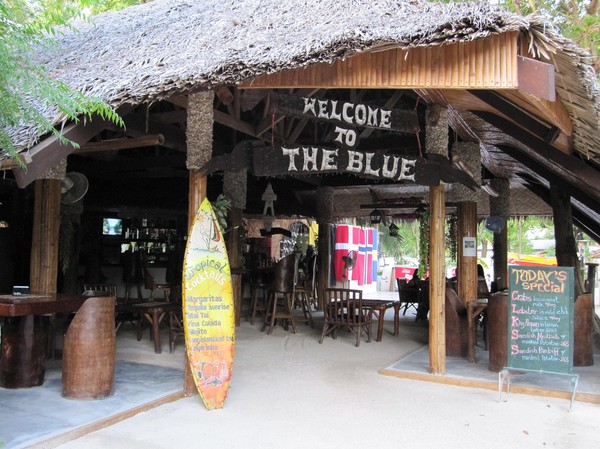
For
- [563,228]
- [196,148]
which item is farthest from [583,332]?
[196,148]

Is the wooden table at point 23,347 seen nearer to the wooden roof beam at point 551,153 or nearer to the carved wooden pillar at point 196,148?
the carved wooden pillar at point 196,148

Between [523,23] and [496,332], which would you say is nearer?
[523,23]

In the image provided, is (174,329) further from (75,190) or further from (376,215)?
(376,215)

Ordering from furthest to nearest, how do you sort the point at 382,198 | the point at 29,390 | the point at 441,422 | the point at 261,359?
the point at 382,198 < the point at 261,359 < the point at 29,390 < the point at 441,422

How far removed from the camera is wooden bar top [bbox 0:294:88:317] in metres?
4.28

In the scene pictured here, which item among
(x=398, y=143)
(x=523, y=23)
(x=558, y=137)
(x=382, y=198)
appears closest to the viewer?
(x=523, y=23)

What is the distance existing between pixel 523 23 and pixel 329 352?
4.53 m

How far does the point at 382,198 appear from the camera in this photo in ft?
38.5

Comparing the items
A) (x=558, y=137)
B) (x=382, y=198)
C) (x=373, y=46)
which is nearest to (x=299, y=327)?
(x=382, y=198)

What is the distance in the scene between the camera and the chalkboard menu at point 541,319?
16.3ft

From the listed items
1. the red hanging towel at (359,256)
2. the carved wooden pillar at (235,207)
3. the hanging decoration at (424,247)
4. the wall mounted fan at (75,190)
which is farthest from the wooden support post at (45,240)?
the red hanging towel at (359,256)

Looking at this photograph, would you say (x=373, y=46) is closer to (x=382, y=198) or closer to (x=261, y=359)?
(x=261, y=359)

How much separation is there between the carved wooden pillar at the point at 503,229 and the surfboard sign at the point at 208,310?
629 centimetres

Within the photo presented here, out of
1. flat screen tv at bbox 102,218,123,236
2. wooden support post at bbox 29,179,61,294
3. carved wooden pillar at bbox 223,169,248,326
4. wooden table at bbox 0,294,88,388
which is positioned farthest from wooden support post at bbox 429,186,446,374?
flat screen tv at bbox 102,218,123,236
